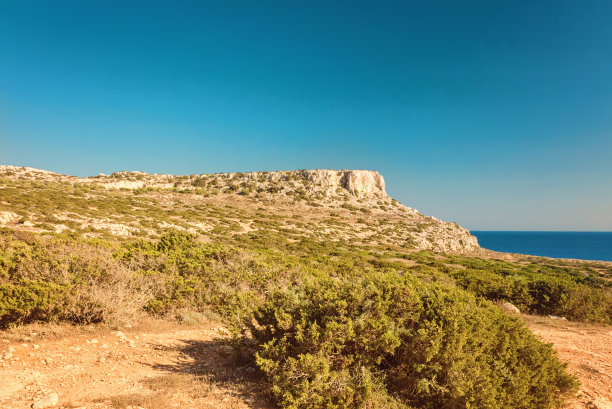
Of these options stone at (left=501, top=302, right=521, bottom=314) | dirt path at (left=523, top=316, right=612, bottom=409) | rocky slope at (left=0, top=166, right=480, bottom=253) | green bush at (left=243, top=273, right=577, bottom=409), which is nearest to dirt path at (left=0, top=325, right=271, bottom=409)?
green bush at (left=243, top=273, right=577, bottom=409)

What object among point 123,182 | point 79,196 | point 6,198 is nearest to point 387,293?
point 6,198

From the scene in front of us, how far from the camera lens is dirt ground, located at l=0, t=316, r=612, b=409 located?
13.5 feet

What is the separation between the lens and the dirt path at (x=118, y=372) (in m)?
4.07

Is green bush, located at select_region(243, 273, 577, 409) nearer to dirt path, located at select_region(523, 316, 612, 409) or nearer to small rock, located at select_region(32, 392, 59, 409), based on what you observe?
dirt path, located at select_region(523, 316, 612, 409)

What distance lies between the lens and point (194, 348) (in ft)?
20.6

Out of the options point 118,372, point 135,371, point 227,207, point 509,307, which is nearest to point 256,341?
point 135,371

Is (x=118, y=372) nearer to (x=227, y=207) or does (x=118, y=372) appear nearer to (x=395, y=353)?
(x=395, y=353)

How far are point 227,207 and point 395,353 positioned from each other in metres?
44.1

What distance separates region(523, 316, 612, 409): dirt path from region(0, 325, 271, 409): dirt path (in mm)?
6030

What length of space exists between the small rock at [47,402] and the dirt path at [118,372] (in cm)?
1

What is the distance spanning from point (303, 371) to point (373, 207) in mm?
64324

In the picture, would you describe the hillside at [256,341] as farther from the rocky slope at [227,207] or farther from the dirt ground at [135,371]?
the rocky slope at [227,207]

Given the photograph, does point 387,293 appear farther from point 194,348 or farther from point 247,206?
point 247,206

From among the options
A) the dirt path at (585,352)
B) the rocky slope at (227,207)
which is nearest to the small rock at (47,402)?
the dirt path at (585,352)
